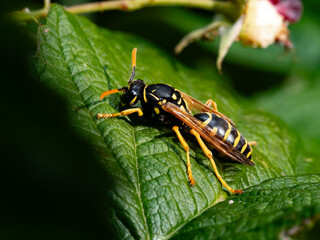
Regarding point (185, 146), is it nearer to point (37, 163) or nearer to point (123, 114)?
point (123, 114)

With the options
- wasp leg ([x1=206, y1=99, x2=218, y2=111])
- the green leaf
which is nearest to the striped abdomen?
the green leaf

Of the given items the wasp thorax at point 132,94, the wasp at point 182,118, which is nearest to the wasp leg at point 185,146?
the wasp at point 182,118

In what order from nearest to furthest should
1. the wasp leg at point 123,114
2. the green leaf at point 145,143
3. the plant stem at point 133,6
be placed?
1. the green leaf at point 145,143
2. the wasp leg at point 123,114
3. the plant stem at point 133,6

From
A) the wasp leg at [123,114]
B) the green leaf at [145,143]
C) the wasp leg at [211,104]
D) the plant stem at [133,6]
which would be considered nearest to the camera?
the green leaf at [145,143]

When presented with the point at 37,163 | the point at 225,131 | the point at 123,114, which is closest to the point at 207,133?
the point at 225,131

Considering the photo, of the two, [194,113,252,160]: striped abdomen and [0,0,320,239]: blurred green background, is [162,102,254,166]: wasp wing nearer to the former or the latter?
[194,113,252,160]: striped abdomen

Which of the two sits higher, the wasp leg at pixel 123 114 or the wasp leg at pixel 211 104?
the wasp leg at pixel 123 114

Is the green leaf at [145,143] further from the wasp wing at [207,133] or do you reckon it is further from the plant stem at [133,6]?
the plant stem at [133,6]

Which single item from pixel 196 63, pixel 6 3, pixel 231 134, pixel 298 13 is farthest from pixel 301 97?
pixel 6 3
